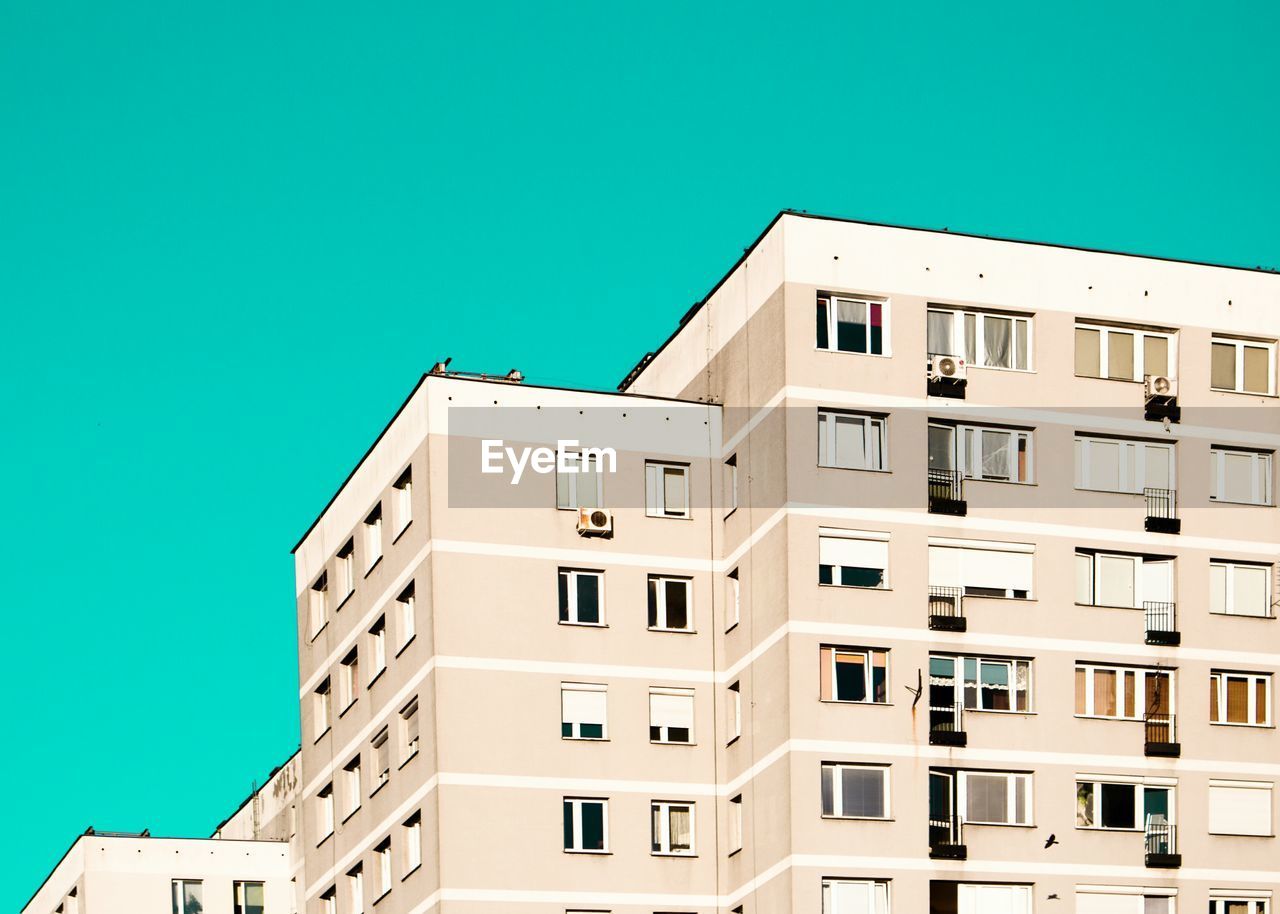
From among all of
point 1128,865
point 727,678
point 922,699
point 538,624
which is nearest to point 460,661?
point 538,624

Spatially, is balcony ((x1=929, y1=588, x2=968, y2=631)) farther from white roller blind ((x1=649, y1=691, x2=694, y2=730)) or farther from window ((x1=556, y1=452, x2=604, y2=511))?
window ((x1=556, y1=452, x2=604, y2=511))

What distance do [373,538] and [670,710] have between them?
449 inches

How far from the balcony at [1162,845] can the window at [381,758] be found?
21188mm

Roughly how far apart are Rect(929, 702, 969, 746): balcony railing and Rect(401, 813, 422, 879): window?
46.5 ft

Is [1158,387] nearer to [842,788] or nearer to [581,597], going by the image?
[842,788]

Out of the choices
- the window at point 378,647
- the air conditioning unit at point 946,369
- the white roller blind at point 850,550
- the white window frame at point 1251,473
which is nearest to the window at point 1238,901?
the white window frame at point 1251,473

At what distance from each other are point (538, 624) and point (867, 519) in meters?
9.47

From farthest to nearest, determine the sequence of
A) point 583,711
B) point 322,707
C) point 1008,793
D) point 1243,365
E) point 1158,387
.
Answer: point 322,707
point 1243,365
point 1158,387
point 583,711
point 1008,793

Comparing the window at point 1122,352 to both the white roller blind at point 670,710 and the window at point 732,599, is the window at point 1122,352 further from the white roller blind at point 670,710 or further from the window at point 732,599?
the white roller blind at point 670,710

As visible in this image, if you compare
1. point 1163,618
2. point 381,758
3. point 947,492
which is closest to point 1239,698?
point 1163,618

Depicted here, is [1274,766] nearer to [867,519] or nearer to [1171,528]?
[1171,528]

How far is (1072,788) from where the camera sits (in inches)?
2699

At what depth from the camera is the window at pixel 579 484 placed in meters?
72.3

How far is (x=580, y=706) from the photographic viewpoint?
7088 cm
